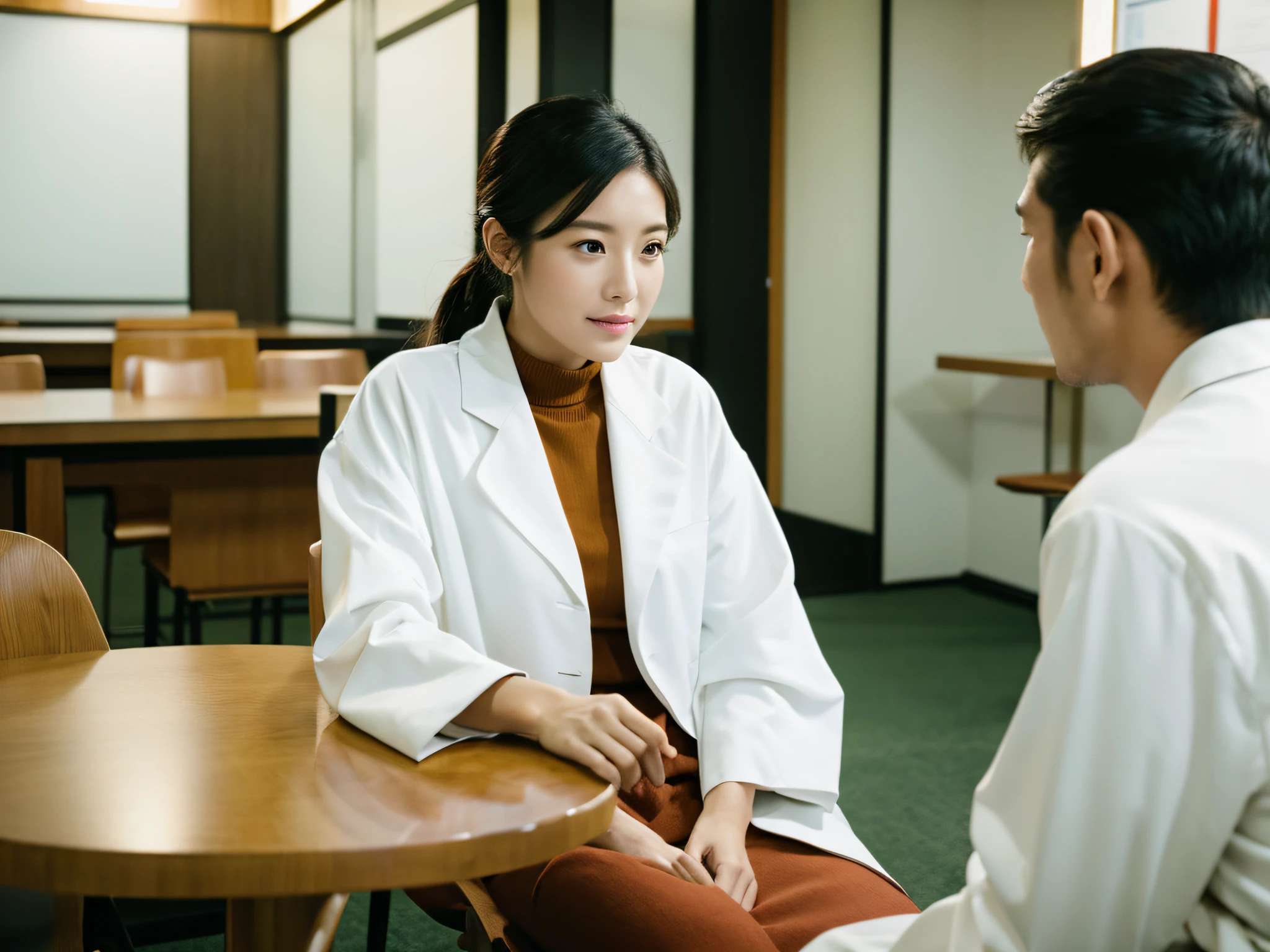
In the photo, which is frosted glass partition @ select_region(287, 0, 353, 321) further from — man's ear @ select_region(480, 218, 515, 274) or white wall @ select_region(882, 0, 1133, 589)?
man's ear @ select_region(480, 218, 515, 274)

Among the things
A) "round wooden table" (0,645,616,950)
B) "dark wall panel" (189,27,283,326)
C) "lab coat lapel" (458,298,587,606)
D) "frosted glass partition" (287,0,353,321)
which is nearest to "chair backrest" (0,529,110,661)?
"round wooden table" (0,645,616,950)

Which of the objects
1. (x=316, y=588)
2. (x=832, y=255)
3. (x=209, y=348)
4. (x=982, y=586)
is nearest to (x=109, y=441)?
(x=209, y=348)

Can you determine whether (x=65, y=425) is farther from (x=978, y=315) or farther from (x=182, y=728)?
(x=978, y=315)

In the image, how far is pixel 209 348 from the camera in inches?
167

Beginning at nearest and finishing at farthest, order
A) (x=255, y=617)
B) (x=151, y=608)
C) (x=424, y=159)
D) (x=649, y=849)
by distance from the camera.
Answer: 1. (x=649, y=849)
2. (x=255, y=617)
3. (x=151, y=608)
4. (x=424, y=159)

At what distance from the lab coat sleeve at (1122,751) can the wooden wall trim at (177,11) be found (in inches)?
303

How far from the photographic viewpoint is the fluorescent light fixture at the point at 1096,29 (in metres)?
3.02

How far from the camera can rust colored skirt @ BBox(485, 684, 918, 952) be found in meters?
0.96

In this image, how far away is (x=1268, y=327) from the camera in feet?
2.40

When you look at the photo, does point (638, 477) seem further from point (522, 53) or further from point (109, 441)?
point (522, 53)

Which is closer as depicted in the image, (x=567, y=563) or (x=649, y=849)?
(x=649, y=849)

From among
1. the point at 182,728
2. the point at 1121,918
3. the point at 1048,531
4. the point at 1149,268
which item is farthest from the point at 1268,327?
the point at 182,728

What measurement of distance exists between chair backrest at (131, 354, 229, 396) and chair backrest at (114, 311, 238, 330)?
3.61 ft

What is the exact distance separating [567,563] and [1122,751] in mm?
720
